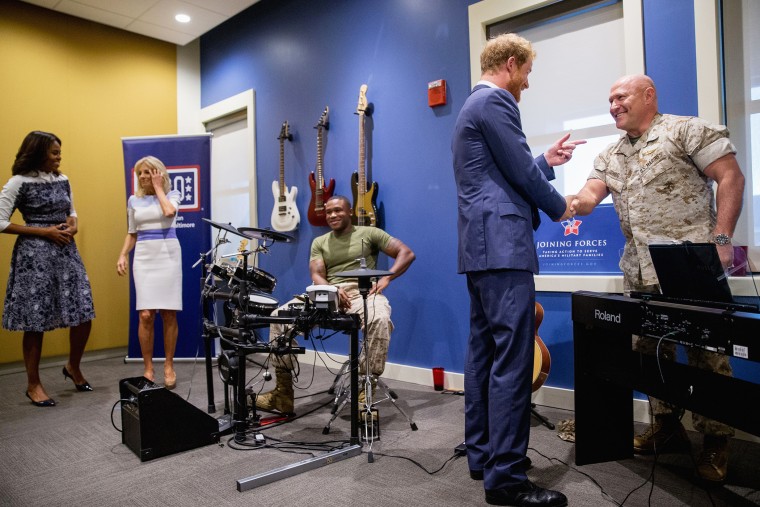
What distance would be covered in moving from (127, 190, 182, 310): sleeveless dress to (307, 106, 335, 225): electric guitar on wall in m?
1.09

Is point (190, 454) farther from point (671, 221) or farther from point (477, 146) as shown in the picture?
point (671, 221)

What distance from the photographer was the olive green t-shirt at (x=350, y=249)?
11.2 ft

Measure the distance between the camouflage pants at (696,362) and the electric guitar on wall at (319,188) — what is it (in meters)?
2.55

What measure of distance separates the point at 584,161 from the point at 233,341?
7.29ft

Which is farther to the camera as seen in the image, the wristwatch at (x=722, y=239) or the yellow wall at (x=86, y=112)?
the yellow wall at (x=86, y=112)

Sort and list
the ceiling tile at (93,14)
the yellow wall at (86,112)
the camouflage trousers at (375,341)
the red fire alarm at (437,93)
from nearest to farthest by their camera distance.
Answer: the camouflage trousers at (375,341) < the red fire alarm at (437,93) < the yellow wall at (86,112) < the ceiling tile at (93,14)

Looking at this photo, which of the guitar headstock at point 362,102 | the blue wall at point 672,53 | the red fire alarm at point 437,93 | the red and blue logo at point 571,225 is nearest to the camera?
the blue wall at point 672,53

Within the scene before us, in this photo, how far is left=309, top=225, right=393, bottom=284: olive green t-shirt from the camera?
3411 mm

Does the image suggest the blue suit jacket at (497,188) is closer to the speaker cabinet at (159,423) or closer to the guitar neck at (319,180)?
the speaker cabinet at (159,423)

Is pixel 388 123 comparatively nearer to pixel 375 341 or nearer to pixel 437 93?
pixel 437 93

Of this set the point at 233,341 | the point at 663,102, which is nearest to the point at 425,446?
the point at 233,341

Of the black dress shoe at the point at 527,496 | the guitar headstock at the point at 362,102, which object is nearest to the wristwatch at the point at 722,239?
the black dress shoe at the point at 527,496

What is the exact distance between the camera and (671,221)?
2.19 metres

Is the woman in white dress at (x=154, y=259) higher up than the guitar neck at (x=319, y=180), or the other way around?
the guitar neck at (x=319, y=180)
